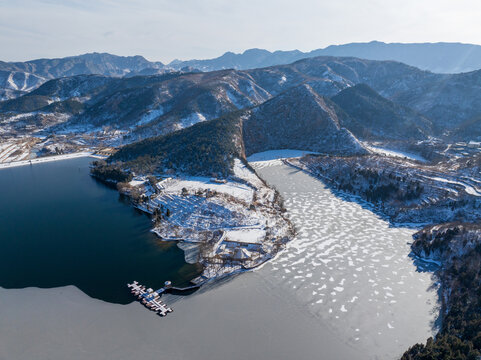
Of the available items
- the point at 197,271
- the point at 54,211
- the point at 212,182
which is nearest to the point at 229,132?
the point at 212,182

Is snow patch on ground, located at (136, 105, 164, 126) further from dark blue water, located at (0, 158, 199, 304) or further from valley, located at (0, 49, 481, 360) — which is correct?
dark blue water, located at (0, 158, 199, 304)

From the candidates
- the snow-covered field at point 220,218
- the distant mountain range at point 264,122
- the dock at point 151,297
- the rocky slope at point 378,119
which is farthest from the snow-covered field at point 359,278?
the rocky slope at point 378,119

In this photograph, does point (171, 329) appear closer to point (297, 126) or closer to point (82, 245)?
point (82, 245)

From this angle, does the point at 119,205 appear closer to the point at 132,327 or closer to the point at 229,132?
the point at 132,327

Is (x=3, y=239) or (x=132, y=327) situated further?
(x=3, y=239)

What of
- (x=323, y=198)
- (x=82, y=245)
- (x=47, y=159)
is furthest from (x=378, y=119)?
(x=47, y=159)

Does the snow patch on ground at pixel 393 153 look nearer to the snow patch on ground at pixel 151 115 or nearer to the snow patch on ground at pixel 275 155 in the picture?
the snow patch on ground at pixel 275 155
